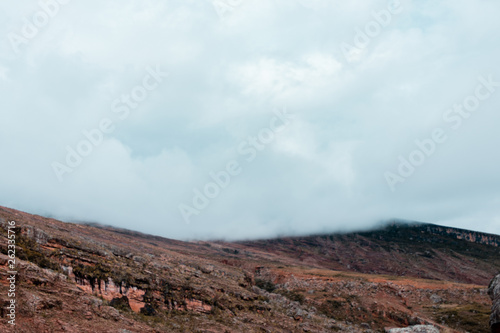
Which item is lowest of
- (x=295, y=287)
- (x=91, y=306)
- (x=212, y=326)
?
(x=295, y=287)

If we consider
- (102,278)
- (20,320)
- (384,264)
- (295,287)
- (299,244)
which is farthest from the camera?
(299,244)

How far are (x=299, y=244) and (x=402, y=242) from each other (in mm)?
40634

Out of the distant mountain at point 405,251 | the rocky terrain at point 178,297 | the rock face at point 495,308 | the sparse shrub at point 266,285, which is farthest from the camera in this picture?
the distant mountain at point 405,251

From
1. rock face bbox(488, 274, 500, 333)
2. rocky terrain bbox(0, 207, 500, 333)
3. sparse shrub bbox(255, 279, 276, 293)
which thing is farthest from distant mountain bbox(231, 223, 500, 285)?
rock face bbox(488, 274, 500, 333)

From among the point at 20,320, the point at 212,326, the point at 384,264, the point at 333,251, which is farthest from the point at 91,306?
the point at 333,251

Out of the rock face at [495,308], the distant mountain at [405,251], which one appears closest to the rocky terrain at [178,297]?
the rock face at [495,308]

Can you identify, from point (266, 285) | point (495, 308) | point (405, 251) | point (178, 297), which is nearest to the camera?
point (178, 297)

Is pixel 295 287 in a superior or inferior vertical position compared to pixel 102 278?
inferior

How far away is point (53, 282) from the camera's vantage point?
15008 mm

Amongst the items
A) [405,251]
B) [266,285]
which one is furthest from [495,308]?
[405,251]

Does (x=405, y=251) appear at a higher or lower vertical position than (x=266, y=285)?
higher

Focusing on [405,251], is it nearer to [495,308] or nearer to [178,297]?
[495,308]

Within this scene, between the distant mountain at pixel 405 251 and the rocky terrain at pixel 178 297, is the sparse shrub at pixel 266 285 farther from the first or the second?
the distant mountain at pixel 405 251

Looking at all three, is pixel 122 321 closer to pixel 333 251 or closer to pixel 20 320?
pixel 20 320
